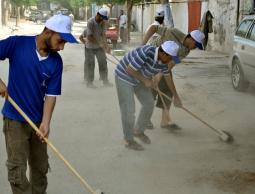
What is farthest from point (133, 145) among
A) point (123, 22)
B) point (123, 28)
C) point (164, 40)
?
point (123, 22)

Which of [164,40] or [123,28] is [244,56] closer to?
[164,40]

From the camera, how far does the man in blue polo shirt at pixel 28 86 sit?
3898 mm

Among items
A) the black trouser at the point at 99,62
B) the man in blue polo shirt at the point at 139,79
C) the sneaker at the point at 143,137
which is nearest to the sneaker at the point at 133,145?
the man in blue polo shirt at the point at 139,79

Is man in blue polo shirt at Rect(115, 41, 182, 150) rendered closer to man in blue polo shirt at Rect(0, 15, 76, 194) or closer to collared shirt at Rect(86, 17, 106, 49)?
man in blue polo shirt at Rect(0, 15, 76, 194)

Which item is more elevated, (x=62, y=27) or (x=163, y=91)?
(x=62, y=27)

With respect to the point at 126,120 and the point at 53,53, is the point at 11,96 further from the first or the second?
the point at 126,120

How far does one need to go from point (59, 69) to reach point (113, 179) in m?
1.78

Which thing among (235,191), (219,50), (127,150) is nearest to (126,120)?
(127,150)

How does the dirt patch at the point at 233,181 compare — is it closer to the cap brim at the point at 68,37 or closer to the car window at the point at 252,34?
the cap brim at the point at 68,37

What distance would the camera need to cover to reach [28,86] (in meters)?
3.99

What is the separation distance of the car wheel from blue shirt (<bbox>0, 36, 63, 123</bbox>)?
744 centimetres

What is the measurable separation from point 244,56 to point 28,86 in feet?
24.2

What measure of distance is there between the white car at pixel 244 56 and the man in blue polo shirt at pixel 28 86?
6.72 meters

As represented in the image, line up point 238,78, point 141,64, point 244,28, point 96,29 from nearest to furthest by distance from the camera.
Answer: point 141,64 < point 244,28 < point 238,78 < point 96,29
